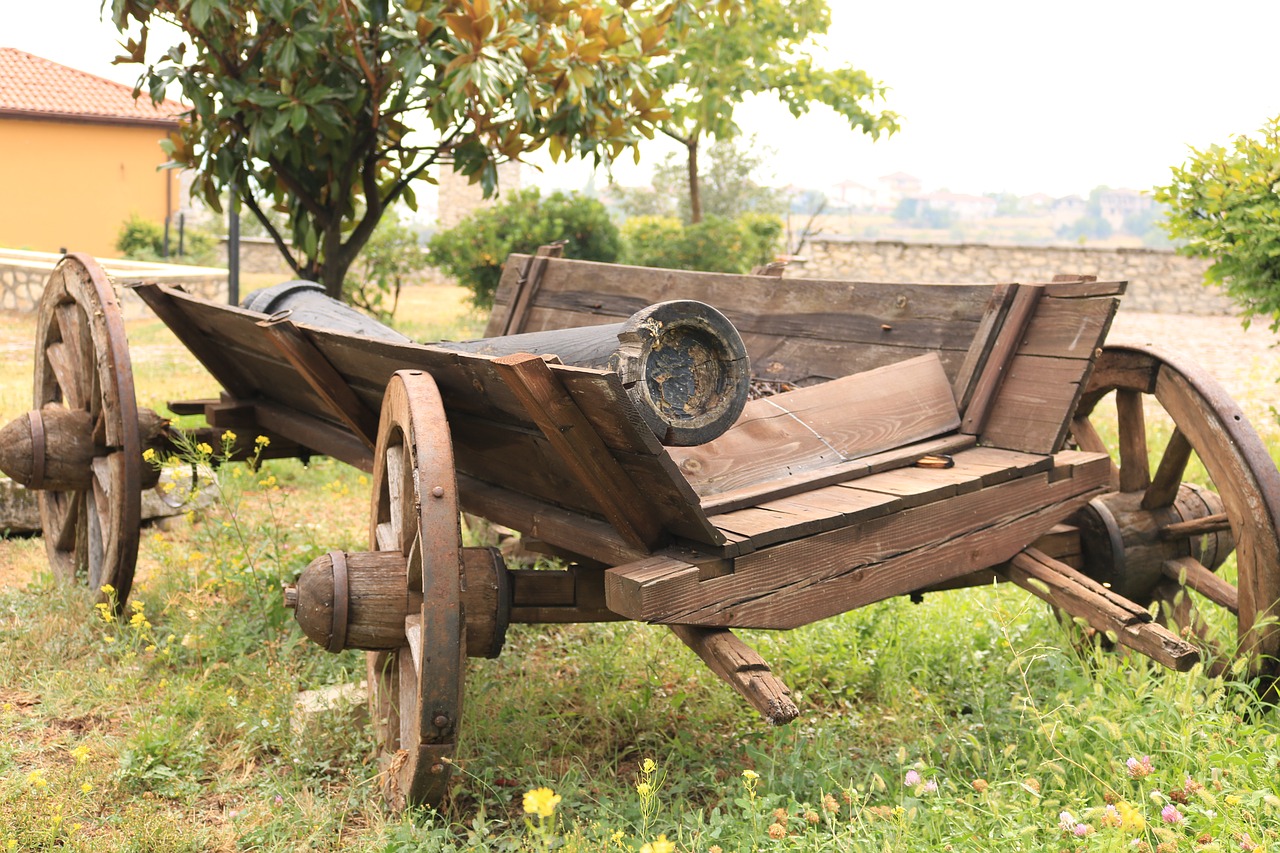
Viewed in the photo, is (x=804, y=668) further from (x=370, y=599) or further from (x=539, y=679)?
(x=370, y=599)

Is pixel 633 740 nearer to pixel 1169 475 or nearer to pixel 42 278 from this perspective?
pixel 1169 475

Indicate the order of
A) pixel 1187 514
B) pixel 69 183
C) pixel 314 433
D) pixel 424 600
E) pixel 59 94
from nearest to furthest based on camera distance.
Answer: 1. pixel 424 600
2. pixel 1187 514
3. pixel 314 433
4. pixel 69 183
5. pixel 59 94

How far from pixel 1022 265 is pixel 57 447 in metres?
17.6

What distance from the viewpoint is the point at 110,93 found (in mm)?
21188

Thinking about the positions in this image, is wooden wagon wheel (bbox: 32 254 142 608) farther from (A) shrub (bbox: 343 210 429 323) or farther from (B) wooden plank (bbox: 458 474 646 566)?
(A) shrub (bbox: 343 210 429 323)

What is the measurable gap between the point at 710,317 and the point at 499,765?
1.30m

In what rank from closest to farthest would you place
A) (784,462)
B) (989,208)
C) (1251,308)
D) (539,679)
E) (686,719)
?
(784,462)
(686,719)
(539,679)
(1251,308)
(989,208)

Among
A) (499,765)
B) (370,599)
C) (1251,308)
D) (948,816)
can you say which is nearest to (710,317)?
(370,599)

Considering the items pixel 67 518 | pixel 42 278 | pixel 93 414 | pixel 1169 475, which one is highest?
pixel 1169 475

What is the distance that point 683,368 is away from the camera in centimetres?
218

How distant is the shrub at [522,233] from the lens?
1102 cm

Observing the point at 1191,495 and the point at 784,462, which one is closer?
the point at 784,462

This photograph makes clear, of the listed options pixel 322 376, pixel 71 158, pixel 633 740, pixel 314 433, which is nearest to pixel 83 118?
pixel 71 158

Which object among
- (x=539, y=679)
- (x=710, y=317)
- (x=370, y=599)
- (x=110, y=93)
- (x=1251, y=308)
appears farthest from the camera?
(x=110, y=93)
